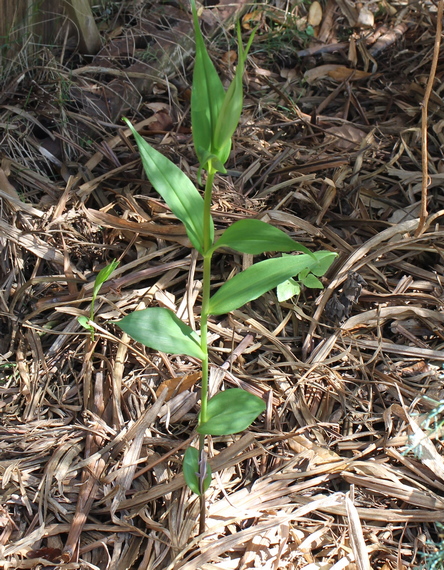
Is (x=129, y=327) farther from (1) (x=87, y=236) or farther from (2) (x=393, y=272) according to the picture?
(2) (x=393, y=272)

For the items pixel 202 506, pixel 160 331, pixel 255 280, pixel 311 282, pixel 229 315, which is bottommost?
pixel 202 506

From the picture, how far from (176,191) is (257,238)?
0.22 m

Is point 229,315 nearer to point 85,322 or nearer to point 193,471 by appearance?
point 85,322

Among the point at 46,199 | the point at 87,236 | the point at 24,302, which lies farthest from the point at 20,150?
the point at 24,302

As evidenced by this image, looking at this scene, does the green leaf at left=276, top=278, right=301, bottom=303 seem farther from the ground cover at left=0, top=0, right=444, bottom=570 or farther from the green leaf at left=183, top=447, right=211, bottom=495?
the green leaf at left=183, top=447, right=211, bottom=495

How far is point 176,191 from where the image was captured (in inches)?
48.3

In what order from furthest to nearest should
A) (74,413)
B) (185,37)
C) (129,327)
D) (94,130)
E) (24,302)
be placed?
(185,37) → (94,130) → (24,302) → (74,413) → (129,327)

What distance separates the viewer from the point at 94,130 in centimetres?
213

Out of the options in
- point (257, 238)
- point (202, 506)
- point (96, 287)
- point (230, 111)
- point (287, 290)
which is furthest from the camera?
point (287, 290)

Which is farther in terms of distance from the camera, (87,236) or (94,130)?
(94,130)

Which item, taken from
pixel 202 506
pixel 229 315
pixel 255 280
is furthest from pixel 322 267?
pixel 202 506

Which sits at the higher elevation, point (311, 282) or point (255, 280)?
point (255, 280)

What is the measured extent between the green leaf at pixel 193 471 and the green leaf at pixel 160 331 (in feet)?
0.78

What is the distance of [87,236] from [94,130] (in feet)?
1.54
